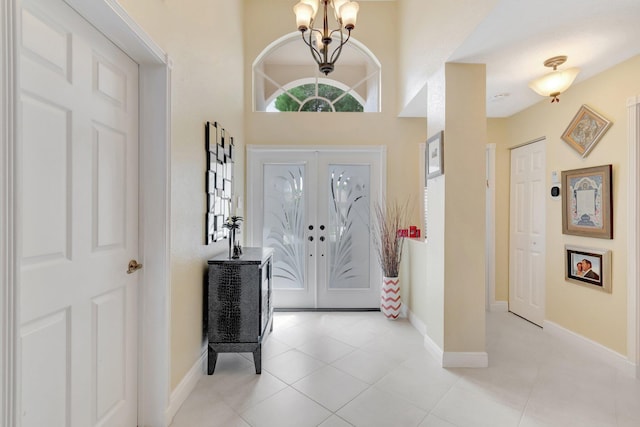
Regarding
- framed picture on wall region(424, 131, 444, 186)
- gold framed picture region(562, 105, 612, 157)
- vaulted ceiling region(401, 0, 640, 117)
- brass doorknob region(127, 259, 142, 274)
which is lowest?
brass doorknob region(127, 259, 142, 274)

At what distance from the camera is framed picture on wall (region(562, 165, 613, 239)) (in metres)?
2.55

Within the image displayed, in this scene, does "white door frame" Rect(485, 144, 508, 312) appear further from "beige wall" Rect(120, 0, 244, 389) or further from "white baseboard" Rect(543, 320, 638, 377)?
"beige wall" Rect(120, 0, 244, 389)

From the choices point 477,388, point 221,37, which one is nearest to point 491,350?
point 477,388

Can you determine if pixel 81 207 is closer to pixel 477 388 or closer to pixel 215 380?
pixel 215 380

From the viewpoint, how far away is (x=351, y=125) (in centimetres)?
383

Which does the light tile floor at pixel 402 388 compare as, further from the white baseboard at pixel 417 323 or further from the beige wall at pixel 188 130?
the beige wall at pixel 188 130

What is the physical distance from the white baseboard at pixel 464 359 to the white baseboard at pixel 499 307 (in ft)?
5.23

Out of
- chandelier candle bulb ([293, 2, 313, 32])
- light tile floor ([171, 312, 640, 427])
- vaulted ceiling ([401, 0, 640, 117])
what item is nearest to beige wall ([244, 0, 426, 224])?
vaulted ceiling ([401, 0, 640, 117])

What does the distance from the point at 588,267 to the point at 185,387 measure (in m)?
3.52

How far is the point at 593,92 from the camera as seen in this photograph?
2.70 metres

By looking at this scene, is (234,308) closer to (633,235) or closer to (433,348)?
(433,348)

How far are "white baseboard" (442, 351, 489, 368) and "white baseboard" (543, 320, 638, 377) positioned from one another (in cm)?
106

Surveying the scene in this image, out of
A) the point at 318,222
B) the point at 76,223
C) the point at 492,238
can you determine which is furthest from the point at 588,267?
the point at 76,223

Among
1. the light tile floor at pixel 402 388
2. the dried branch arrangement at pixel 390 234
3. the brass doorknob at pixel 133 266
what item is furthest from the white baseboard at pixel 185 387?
the dried branch arrangement at pixel 390 234
